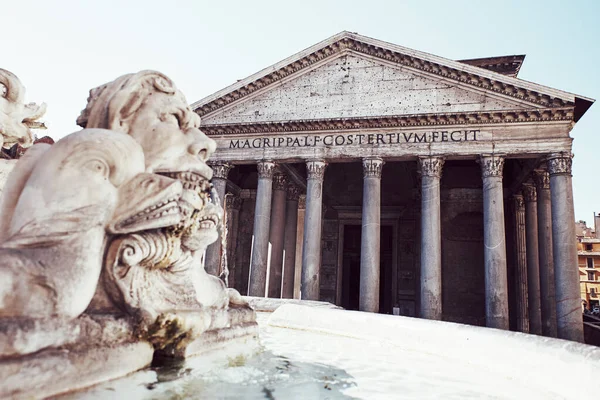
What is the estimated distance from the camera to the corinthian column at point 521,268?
49.1 ft

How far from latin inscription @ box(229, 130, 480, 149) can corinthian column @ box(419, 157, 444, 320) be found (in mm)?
727

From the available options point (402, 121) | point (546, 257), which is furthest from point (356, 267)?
point (402, 121)

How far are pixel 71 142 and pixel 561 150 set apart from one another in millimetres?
13146

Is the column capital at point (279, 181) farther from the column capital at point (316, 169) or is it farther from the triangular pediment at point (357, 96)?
the triangular pediment at point (357, 96)

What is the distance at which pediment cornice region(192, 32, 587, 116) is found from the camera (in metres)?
11.8

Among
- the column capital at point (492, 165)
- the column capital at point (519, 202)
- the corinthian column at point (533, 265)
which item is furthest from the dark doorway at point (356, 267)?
the column capital at point (492, 165)

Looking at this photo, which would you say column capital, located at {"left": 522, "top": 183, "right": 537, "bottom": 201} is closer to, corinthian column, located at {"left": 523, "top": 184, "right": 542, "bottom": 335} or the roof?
corinthian column, located at {"left": 523, "top": 184, "right": 542, "bottom": 335}

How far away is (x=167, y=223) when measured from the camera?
1.76 m

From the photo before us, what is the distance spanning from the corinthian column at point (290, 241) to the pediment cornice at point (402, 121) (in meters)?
3.38

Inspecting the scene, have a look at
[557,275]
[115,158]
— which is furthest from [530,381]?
[557,275]

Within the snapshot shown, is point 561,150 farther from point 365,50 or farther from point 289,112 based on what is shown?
point 289,112

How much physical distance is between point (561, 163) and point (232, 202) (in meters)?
13.0

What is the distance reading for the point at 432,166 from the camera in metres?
12.6

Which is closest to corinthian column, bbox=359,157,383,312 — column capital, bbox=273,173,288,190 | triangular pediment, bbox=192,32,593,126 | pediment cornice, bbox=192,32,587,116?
triangular pediment, bbox=192,32,593,126
